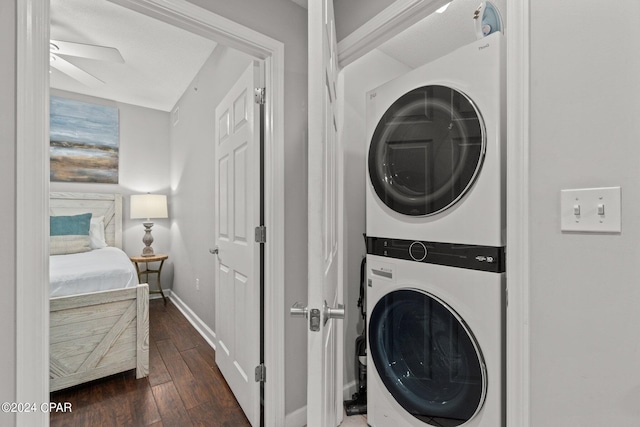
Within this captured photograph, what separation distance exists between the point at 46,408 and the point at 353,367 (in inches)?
59.5

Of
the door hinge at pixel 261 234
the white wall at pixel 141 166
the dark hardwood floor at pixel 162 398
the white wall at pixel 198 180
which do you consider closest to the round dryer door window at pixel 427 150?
the door hinge at pixel 261 234

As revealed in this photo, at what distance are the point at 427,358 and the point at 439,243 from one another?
52 cm

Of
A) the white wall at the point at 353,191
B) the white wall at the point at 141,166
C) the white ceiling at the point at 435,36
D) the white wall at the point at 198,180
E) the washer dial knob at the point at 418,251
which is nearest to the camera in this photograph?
the washer dial knob at the point at 418,251

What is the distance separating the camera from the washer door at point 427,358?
1.09 metres

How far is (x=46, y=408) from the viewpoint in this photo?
94cm

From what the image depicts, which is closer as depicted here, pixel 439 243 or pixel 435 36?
pixel 439 243

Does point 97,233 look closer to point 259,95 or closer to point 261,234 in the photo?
point 261,234

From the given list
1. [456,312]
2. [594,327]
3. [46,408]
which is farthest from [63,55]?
[594,327]

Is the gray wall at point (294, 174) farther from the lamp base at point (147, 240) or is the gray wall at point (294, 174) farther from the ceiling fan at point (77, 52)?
the lamp base at point (147, 240)

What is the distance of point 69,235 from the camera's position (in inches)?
115

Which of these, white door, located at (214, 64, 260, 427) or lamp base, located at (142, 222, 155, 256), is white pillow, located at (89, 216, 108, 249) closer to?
lamp base, located at (142, 222, 155, 256)

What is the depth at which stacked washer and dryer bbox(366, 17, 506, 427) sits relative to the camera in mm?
1022

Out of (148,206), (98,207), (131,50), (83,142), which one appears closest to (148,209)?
(148,206)

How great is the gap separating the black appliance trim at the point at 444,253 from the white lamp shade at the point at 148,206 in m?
3.24
